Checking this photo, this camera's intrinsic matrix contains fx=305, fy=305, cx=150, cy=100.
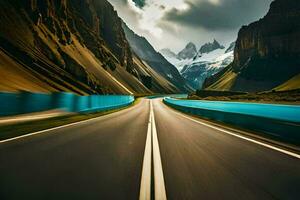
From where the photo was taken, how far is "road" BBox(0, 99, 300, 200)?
14.3 ft

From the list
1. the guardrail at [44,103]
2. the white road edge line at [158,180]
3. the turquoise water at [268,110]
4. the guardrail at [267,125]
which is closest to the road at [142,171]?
the white road edge line at [158,180]

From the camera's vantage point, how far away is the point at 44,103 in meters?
20.4

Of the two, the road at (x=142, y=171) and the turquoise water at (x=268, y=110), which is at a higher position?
the turquoise water at (x=268, y=110)

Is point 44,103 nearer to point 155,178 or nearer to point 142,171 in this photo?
point 142,171

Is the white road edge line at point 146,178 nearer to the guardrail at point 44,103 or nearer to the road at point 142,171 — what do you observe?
the road at point 142,171

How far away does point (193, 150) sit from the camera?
822 centimetres

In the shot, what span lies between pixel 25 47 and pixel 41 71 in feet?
21.1

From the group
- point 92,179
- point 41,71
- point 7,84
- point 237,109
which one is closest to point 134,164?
point 92,179

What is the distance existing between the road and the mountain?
139 m

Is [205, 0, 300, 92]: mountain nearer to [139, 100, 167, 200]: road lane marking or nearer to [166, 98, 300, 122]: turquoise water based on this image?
[166, 98, 300, 122]: turquoise water

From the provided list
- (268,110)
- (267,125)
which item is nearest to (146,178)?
(267,125)

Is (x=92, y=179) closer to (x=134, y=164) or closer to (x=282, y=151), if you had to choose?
(x=134, y=164)

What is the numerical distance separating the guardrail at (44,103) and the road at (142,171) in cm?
781

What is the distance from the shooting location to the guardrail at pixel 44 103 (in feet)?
51.8
